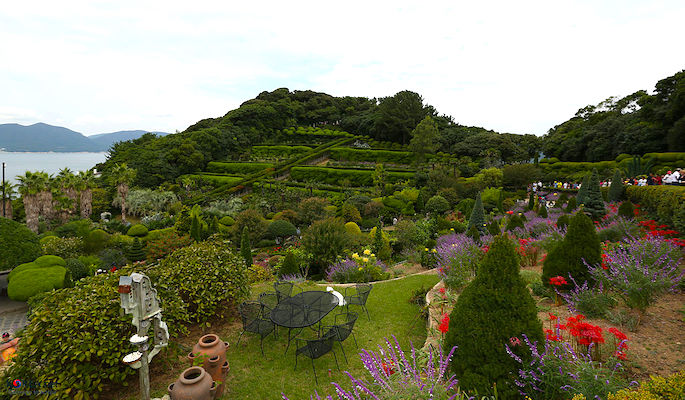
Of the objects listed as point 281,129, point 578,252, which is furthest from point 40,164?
point 578,252

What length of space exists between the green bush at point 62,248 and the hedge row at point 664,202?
2463 cm

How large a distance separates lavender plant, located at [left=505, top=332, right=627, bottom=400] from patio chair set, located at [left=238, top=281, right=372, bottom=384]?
109 inches

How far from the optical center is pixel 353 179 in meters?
33.1

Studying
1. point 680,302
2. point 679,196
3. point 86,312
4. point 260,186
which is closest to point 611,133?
point 679,196

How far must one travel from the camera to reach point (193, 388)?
12.1ft

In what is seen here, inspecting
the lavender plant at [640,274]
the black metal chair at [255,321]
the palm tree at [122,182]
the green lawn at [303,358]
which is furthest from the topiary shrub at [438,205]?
the palm tree at [122,182]

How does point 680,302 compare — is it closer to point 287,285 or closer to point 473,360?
point 473,360

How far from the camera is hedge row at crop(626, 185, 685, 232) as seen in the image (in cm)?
811

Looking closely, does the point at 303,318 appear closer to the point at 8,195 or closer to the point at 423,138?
the point at 8,195

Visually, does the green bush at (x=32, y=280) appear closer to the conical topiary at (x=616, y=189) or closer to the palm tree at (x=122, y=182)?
the palm tree at (x=122, y=182)

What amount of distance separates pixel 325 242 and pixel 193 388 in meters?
8.11

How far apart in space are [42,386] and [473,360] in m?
5.65

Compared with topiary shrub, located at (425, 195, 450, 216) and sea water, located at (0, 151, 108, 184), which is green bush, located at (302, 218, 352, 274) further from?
sea water, located at (0, 151, 108, 184)

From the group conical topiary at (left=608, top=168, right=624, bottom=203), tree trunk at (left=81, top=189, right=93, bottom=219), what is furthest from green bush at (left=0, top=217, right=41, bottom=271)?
conical topiary at (left=608, top=168, right=624, bottom=203)
